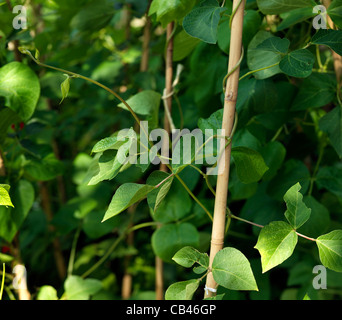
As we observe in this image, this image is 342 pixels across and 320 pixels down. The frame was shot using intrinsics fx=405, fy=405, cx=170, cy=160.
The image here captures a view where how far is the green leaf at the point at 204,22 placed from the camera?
47cm

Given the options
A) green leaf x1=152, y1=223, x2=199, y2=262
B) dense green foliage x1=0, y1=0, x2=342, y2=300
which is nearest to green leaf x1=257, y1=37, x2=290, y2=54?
dense green foliage x1=0, y1=0, x2=342, y2=300

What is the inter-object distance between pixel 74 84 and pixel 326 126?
29.8 inches

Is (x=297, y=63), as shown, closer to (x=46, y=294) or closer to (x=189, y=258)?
(x=189, y=258)

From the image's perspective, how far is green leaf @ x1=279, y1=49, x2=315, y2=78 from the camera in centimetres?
48

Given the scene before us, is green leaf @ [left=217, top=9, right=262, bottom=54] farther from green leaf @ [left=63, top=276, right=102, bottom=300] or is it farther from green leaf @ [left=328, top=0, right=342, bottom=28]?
green leaf @ [left=63, top=276, right=102, bottom=300]

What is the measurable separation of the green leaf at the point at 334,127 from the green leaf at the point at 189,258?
0.89 feet

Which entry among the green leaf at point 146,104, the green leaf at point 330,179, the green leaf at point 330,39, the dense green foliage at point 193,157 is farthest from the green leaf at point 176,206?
the green leaf at point 330,39

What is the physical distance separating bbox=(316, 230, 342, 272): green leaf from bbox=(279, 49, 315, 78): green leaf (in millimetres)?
189

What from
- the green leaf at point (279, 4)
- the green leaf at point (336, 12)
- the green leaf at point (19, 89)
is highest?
the green leaf at point (279, 4)

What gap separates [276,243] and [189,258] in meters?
0.10

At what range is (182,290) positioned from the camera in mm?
A: 489

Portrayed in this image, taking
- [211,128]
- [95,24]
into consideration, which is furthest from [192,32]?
[95,24]

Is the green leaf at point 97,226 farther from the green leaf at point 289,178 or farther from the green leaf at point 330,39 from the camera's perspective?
the green leaf at point 330,39
